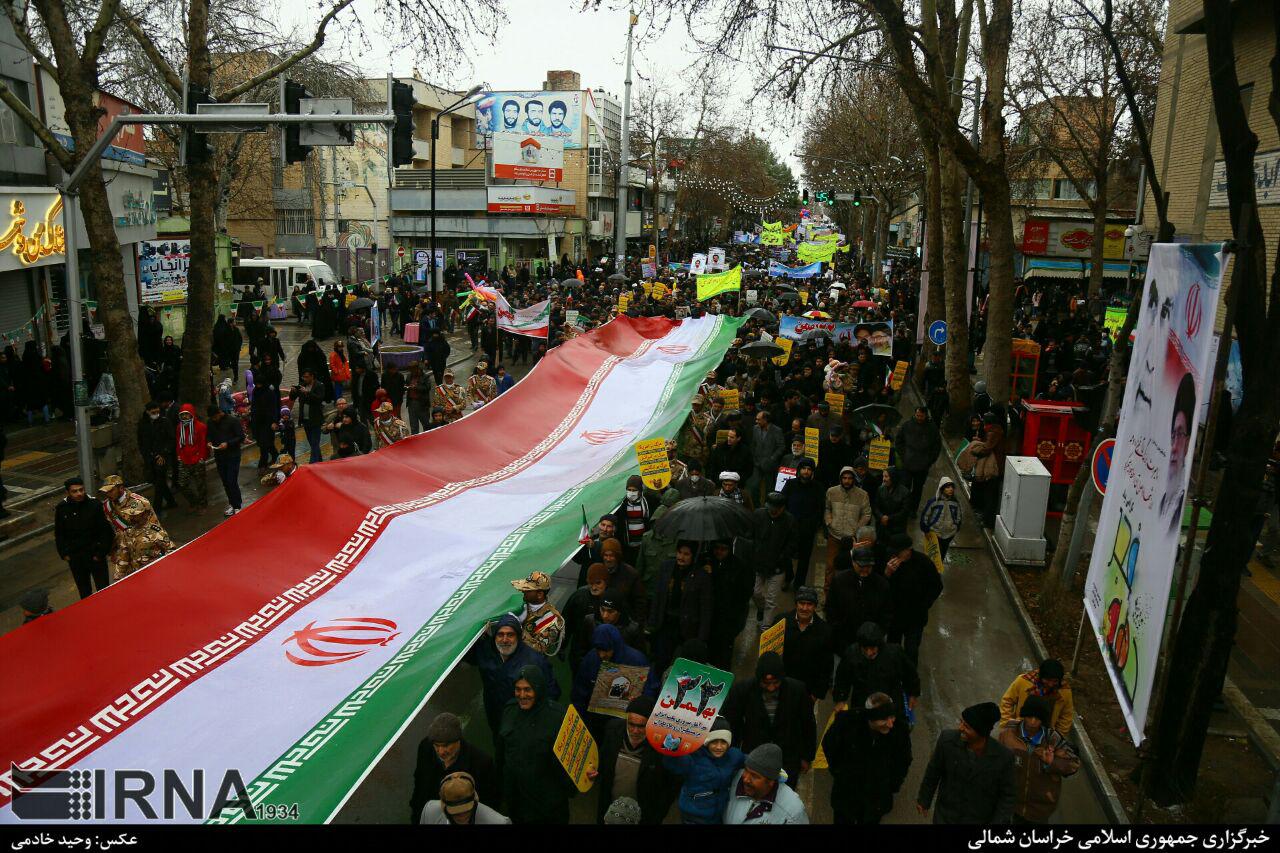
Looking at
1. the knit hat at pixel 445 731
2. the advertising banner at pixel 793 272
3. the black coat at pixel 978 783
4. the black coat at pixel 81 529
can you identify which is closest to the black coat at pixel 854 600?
the black coat at pixel 978 783

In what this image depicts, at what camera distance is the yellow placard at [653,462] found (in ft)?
33.6

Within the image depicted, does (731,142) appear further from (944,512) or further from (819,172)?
(944,512)

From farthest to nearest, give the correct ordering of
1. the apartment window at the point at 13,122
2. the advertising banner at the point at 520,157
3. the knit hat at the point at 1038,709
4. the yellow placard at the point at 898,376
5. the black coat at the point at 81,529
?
the advertising banner at the point at 520,157
the apartment window at the point at 13,122
the yellow placard at the point at 898,376
the black coat at the point at 81,529
the knit hat at the point at 1038,709

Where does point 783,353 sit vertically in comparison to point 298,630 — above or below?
above

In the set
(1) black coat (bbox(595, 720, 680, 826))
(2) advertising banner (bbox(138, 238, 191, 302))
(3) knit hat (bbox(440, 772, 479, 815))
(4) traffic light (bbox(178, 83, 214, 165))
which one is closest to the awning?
(2) advertising banner (bbox(138, 238, 191, 302))

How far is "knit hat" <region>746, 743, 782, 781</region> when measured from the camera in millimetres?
4809

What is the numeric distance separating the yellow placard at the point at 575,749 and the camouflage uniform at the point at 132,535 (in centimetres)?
511

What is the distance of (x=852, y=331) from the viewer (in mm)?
20562

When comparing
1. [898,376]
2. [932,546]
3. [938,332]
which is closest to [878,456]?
[932,546]

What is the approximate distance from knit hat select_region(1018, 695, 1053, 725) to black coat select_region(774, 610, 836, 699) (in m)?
1.53

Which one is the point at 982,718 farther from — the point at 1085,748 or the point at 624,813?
the point at 1085,748

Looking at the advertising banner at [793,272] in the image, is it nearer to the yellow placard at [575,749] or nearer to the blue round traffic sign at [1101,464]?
the blue round traffic sign at [1101,464]

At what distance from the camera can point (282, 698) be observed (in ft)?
17.7

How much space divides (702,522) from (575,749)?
2521 millimetres
